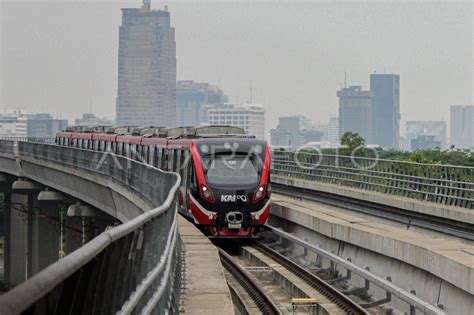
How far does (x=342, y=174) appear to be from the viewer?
117ft

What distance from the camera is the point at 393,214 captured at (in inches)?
1069

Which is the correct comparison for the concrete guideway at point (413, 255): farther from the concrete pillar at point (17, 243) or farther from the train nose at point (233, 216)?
the concrete pillar at point (17, 243)

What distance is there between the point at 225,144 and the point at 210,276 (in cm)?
1089

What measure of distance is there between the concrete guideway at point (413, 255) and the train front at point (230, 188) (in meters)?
2.25

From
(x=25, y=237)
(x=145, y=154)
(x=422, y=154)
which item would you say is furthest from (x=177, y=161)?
(x=25, y=237)

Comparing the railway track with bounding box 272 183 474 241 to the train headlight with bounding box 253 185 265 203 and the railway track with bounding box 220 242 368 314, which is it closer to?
the train headlight with bounding box 253 185 265 203

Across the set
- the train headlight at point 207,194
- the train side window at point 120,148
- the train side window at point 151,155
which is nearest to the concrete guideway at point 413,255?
the train headlight at point 207,194

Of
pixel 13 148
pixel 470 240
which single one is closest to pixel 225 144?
pixel 470 240

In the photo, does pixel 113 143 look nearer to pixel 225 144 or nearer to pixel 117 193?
pixel 117 193

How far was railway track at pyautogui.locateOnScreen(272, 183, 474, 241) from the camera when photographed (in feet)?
73.7

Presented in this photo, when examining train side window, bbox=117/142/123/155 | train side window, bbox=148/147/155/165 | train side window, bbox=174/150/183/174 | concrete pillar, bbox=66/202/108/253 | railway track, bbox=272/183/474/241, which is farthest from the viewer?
concrete pillar, bbox=66/202/108/253

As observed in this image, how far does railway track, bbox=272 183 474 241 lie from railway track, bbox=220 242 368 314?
376 centimetres

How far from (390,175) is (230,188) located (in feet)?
23.2

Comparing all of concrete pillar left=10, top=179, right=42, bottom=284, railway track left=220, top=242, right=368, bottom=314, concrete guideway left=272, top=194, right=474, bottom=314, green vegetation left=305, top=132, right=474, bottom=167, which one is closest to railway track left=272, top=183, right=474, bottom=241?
concrete guideway left=272, top=194, right=474, bottom=314
